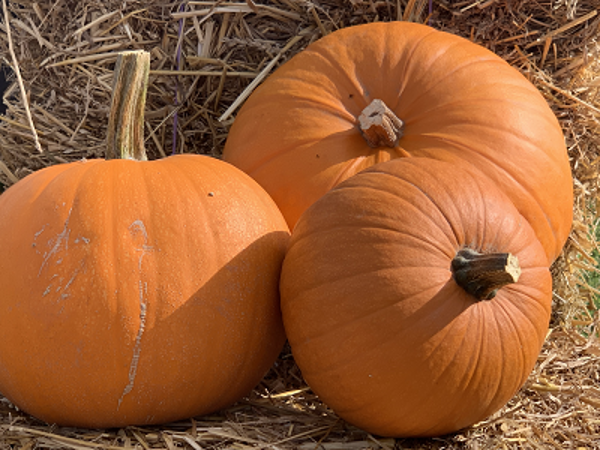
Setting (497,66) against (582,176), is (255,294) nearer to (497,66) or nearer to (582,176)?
(497,66)

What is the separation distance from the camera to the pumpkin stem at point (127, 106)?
7.78 feet

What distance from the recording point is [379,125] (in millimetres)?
2564

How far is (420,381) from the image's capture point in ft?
6.29

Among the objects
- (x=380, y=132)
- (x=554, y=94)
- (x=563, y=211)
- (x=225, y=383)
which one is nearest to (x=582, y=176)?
(x=554, y=94)

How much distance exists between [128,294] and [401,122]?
1266 mm

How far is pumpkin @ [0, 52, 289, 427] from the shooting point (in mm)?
1979

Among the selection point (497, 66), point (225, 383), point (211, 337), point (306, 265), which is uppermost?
point (497, 66)

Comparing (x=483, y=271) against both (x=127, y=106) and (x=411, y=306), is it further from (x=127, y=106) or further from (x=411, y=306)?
(x=127, y=106)

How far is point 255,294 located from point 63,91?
1867mm

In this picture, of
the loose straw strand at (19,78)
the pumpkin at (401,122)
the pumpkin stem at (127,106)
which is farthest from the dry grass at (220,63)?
the pumpkin stem at (127,106)

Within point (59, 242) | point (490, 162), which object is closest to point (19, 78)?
point (59, 242)

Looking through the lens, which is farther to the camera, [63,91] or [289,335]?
[63,91]

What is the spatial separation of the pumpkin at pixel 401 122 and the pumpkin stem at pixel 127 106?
558 mm

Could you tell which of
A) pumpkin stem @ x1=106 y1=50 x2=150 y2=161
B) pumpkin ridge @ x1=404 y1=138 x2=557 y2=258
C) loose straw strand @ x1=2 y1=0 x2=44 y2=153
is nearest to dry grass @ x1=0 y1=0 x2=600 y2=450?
loose straw strand @ x1=2 y1=0 x2=44 y2=153
